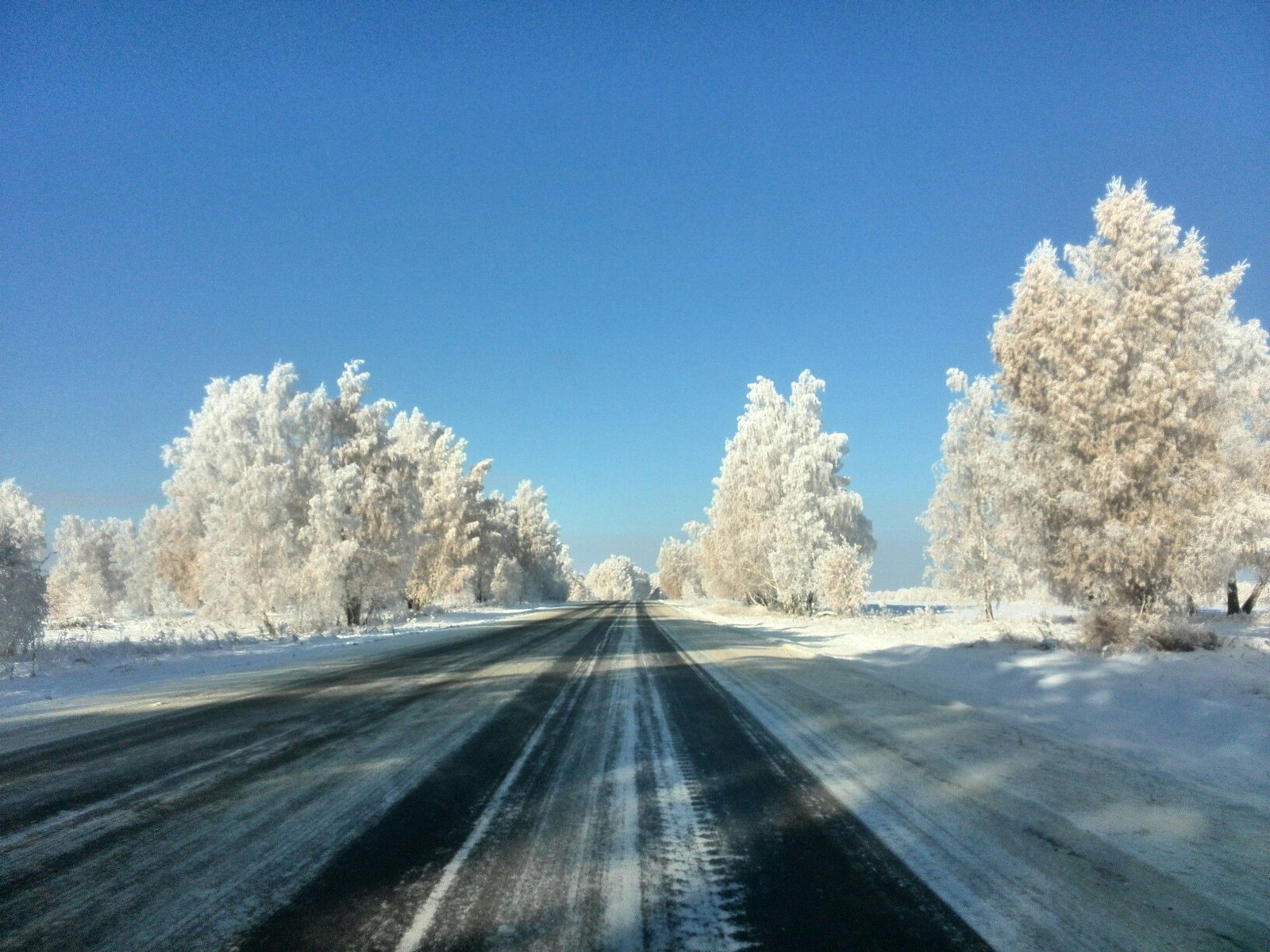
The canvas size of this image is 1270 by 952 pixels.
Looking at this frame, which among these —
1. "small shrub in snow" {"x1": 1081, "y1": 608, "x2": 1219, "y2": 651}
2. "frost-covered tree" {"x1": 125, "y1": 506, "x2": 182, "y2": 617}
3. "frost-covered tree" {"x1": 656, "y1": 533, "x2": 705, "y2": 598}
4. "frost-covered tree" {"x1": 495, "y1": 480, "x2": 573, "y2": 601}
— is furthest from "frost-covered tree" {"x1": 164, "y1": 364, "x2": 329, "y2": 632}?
"frost-covered tree" {"x1": 656, "y1": 533, "x2": 705, "y2": 598}

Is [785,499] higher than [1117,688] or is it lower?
higher

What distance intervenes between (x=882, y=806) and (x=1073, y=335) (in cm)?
1469

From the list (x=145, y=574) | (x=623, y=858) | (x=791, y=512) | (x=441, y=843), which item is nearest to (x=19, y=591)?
(x=441, y=843)

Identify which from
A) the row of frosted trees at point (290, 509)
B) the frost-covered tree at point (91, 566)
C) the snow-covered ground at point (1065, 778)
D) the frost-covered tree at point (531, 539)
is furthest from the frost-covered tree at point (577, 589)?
the snow-covered ground at point (1065, 778)

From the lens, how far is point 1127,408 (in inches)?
592

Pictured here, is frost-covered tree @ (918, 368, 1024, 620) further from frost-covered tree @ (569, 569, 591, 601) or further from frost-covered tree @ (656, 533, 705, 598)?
frost-covered tree @ (569, 569, 591, 601)

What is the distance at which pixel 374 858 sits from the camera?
4207 millimetres

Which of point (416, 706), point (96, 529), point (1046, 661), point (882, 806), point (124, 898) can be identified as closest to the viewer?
point (124, 898)

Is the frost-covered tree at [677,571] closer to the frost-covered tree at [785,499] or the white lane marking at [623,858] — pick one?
the frost-covered tree at [785,499]

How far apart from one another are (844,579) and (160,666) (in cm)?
2562

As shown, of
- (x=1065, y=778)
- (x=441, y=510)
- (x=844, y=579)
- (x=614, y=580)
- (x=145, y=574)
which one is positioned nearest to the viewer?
(x=1065, y=778)

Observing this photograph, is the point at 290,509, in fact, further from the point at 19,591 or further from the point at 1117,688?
the point at 1117,688

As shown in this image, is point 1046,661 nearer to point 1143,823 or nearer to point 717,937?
point 1143,823

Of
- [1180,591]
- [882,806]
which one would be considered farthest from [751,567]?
[882,806]
